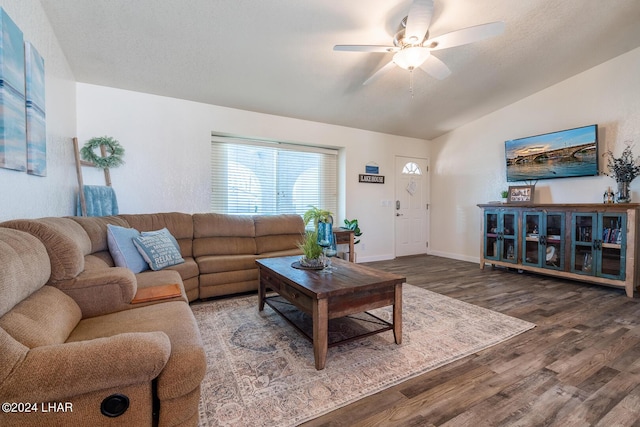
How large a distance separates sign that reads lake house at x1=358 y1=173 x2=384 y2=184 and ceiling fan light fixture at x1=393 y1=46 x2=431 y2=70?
106 inches

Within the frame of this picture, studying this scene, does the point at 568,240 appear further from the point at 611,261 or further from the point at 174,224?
the point at 174,224

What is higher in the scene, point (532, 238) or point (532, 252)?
point (532, 238)

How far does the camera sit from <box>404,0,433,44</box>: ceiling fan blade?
1.94 meters

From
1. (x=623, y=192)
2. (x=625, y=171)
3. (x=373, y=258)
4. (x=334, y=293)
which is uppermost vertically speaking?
(x=625, y=171)

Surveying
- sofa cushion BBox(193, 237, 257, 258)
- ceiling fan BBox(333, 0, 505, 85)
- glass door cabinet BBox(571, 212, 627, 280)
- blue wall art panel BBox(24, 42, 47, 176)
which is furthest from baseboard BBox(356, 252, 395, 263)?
blue wall art panel BBox(24, 42, 47, 176)

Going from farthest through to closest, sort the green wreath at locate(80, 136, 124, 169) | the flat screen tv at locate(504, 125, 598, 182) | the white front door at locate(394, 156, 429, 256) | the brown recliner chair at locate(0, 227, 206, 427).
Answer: the white front door at locate(394, 156, 429, 256)
the flat screen tv at locate(504, 125, 598, 182)
the green wreath at locate(80, 136, 124, 169)
the brown recliner chair at locate(0, 227, 206, 427)

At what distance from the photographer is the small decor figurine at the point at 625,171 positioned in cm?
330

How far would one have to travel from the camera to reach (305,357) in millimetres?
1888

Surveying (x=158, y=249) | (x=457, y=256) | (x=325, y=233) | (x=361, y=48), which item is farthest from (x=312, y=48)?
(x=457, y=256)

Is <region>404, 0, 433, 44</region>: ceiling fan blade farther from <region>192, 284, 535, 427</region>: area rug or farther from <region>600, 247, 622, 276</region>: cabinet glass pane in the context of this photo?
<region>600, 247, 622, 276</region>: cabinet glass pane

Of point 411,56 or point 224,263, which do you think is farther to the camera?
point 224,263

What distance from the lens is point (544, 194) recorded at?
4.23 m

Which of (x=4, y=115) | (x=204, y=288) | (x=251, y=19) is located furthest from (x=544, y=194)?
(x=4, y=115)

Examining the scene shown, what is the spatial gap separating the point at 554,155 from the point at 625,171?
0.80 meters
